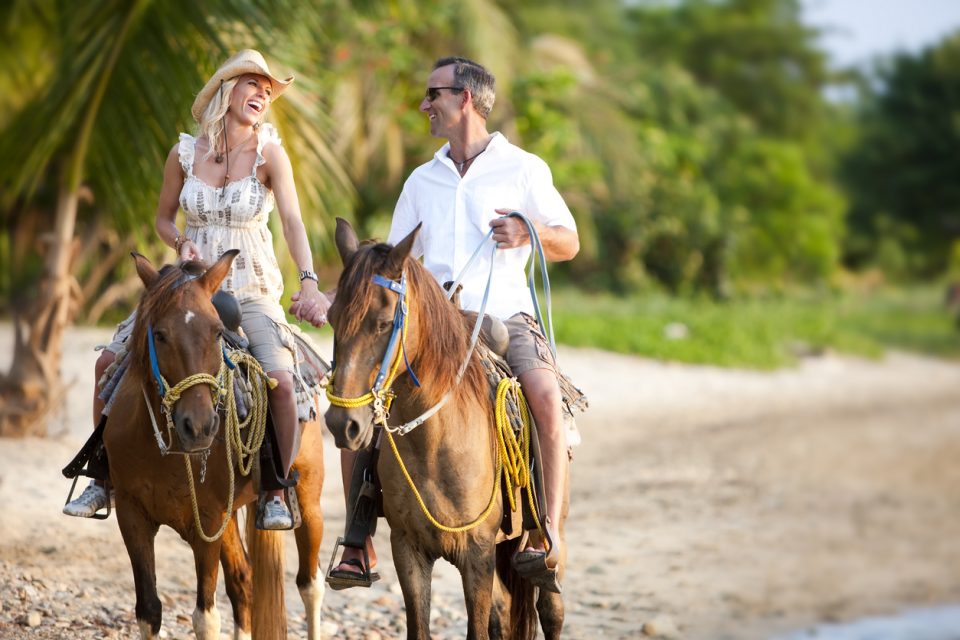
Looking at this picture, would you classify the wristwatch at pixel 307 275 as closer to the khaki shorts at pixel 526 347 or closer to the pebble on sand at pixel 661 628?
the khaki shorts at pixel 526 347

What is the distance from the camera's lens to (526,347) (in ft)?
15.3

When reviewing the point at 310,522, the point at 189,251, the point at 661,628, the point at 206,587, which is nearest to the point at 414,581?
the point at 206,587

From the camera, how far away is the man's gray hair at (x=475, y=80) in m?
4.60

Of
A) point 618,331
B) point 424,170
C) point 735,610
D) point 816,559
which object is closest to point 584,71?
point 618,331

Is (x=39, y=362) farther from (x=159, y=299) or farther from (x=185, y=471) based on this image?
(x=159, y=299)

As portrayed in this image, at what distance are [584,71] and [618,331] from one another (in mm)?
6008

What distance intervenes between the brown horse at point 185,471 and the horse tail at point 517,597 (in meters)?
0.84

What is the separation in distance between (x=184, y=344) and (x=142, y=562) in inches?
36.8

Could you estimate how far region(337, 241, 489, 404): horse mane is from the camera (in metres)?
A: 3.69

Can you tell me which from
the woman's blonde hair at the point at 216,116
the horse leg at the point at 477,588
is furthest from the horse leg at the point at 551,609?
the woman's blonde hair at the point at 216,116

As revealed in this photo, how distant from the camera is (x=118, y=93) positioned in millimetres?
7844

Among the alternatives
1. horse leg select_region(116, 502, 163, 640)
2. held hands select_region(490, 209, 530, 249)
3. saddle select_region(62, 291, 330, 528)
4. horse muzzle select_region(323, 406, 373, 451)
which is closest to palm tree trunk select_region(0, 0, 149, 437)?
saddle select_region(62, 291, 330, 528)

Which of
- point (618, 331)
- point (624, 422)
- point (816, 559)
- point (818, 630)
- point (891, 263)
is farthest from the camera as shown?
point (891, 263)

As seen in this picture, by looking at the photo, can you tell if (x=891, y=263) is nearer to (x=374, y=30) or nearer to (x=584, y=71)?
(x=584, y=71)
